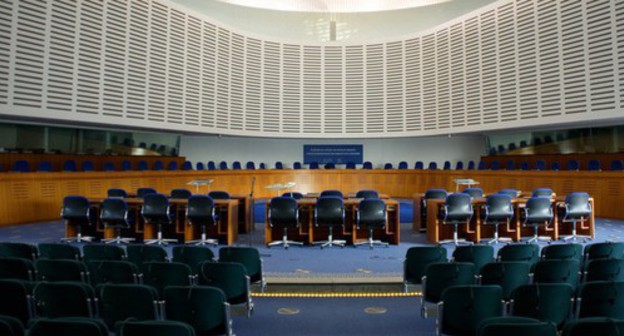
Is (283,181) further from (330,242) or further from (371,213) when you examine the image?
(371,213)

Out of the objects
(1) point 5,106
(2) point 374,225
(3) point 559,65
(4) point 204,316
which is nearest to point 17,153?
(1) point 5,106

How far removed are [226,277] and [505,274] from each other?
7.91ft

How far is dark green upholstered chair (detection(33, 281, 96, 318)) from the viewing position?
286 cm

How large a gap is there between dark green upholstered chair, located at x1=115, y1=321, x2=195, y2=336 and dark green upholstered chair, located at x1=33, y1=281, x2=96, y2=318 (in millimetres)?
1007

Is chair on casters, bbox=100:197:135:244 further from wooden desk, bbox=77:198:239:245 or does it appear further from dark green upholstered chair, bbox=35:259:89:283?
dark green upholstered chair, bbox=35:259:89:283

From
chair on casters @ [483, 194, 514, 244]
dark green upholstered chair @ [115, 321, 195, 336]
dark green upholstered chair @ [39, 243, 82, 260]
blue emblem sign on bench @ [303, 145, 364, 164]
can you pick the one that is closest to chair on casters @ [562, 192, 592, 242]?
chair on casters @ [483, 194, 514, 244]

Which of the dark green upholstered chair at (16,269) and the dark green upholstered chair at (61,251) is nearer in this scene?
the dark green upholstered chair at (16,269)

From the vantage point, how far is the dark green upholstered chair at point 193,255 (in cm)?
440

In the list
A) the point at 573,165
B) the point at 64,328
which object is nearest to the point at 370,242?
the point at 64,328

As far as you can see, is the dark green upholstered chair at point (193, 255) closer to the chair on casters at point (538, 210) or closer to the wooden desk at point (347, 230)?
the wooden desk at point (347, 230)

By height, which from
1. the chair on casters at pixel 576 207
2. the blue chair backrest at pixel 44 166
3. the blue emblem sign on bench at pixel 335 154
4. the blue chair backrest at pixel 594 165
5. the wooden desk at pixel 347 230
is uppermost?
the blue emblem sign on bench at pixel 335 154

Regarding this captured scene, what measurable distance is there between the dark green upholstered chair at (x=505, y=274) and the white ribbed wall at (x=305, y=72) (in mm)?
9672

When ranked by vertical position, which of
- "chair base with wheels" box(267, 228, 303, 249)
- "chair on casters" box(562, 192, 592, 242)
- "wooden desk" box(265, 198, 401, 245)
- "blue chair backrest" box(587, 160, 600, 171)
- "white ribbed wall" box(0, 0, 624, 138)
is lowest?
"chair base with wheels" box(267, 228, 303, 249)

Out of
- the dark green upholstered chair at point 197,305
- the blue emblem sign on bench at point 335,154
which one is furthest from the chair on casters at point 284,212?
the blue emblem sign on bench at point 335,154
